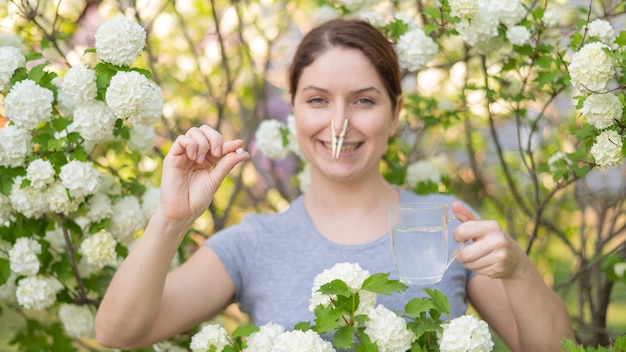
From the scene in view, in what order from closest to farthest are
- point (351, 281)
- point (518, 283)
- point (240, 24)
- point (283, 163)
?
1. point (351, 281)
2. point (518, 283)
3. point (240, 24)
4. point (283, 163)

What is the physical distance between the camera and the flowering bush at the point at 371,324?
1.90 m

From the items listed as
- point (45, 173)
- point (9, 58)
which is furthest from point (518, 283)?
point (9, 58)

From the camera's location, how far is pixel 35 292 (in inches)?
95.1

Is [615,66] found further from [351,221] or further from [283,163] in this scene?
[283,163]

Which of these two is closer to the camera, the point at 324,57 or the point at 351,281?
the point at 351,281

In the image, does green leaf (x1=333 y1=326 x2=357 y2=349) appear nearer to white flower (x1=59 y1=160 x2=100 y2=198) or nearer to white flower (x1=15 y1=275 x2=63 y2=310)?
white flower (x1=59 y1=160 x2=100 y2=198)

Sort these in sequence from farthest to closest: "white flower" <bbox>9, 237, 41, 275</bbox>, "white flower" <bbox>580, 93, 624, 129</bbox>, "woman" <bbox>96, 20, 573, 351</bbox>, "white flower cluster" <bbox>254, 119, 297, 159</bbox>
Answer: "white flower cluster" <bbox>254, 119, 297, 159</bbox>, "white flower" <bbox>9, 237, 41, 275</bbox>, "woman" <bbox>96, 20, 573, 351</bbox>, "white flower" <bbox>580, 93, 624, 129</bbox>

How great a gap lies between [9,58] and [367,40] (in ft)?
3.43

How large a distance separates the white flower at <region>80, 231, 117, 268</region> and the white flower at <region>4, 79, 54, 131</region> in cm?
36

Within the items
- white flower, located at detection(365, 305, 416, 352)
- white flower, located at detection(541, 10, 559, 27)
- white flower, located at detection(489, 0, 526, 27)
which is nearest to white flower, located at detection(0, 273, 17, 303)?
white flower, located at detection(365, 305, 416, 352)

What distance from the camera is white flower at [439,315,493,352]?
190 centimetres

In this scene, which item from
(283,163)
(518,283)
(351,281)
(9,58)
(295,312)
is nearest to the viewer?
(351,281)

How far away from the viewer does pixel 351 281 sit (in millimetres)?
1938

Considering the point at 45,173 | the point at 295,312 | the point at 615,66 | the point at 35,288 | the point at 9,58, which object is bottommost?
the point at 295,312
